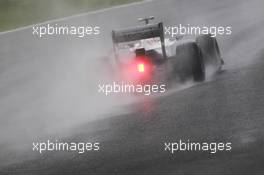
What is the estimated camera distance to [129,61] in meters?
12.1

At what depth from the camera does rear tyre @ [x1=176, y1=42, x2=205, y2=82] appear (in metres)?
12.3

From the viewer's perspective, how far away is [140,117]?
11.3 metres

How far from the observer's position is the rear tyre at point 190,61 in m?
12.3

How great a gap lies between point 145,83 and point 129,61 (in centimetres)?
57

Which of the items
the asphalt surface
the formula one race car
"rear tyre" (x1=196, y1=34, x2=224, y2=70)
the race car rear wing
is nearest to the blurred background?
the asphalt surface

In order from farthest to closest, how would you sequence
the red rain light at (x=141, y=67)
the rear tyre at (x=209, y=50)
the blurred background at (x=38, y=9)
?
the blurred background at (x=38, y=9), the rear tyre at (x=209, y=50), the red rain light at (x=141, y=67)

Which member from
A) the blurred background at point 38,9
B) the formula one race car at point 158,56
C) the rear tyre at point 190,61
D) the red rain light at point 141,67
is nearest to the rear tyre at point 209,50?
the formula one race car at point 158,56

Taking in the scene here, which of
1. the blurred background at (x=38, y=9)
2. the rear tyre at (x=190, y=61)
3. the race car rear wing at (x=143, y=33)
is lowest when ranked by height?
the blurred background at (x=38, y=9)

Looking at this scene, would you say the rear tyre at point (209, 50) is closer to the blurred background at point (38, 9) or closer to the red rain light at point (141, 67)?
the red rain light at point (141, 67)

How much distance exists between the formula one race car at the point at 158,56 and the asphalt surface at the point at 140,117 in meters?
0.28

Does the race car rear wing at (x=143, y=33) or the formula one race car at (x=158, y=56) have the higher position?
the race car rear wing at (x=143, y=33)

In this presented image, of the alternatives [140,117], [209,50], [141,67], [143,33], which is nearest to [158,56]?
[141,67]

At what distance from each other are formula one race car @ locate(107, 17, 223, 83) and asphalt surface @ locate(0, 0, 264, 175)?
28 cm

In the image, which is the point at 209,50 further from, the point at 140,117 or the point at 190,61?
the point at 140,117
